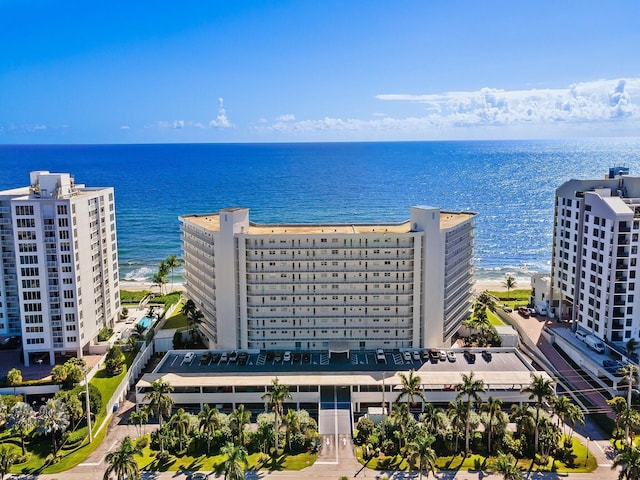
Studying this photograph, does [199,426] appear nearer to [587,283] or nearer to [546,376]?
[546,376]

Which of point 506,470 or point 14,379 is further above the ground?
point 14,379

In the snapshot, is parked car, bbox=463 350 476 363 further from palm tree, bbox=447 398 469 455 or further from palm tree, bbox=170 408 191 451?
palm tree, bbox=170 408 191 451

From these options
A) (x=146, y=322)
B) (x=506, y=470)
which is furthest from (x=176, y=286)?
(x=506, y=470)

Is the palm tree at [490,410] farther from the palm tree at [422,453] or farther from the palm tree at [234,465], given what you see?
the palm tree at [234,465]

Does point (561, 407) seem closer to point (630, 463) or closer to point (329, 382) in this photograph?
point (630, 463)

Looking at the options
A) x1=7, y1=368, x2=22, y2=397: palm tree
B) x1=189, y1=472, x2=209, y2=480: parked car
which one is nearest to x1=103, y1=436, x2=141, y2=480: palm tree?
x1=189, y1=472, x2=209, y2=480: parked car
